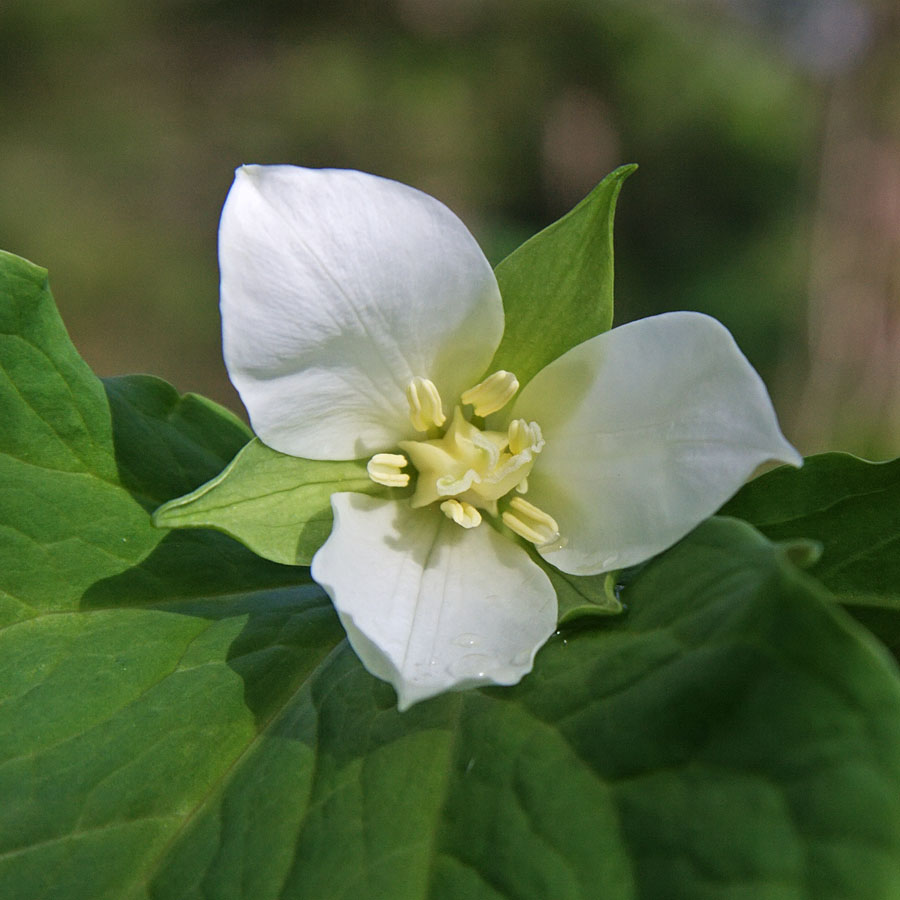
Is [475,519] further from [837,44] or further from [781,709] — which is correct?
[837,44]

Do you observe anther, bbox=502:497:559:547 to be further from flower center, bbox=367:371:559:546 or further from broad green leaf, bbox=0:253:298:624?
broad green leaf, bbox=0:253:298:624

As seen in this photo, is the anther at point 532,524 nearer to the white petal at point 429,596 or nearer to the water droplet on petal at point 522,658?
the white petal at point 429,596

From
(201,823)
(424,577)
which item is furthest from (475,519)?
(201,823)

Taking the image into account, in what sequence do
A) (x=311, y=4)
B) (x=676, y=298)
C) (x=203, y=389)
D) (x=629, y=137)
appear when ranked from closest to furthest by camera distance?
(x=203, y=389) → (x=676, y=298) → (x=629, y=137) → (x=311, y=4)

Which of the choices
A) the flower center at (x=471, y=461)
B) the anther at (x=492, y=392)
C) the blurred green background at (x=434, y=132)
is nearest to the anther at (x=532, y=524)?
the flower center at (x=471, y=461)

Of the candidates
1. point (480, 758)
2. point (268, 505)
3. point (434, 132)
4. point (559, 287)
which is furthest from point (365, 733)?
point (434, 132)

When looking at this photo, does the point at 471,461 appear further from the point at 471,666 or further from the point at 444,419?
the point at 471,666
